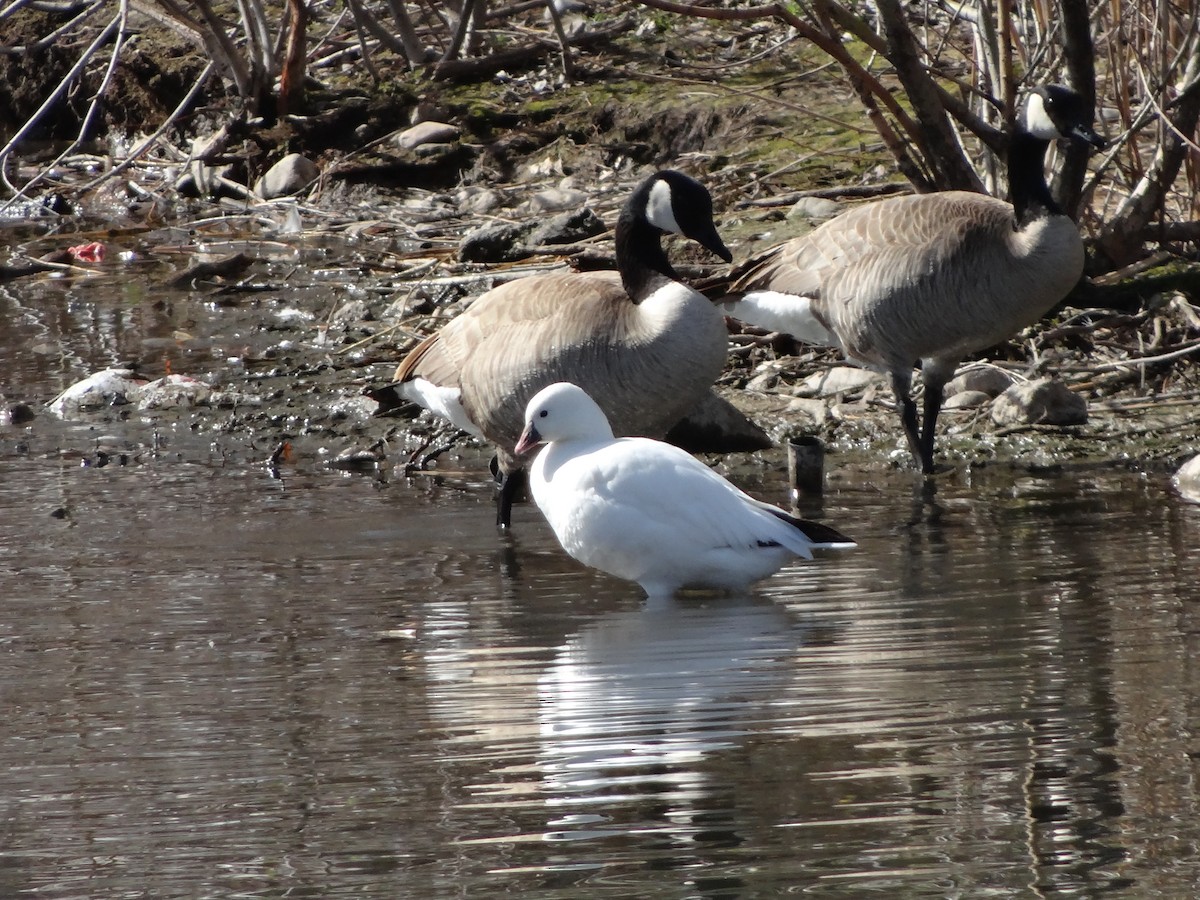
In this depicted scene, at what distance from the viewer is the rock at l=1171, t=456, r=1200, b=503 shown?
23.1ft

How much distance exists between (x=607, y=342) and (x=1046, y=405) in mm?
2407

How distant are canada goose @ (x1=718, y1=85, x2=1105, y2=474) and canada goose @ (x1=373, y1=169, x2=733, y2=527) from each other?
0.88m

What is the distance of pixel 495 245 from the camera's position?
10711mm

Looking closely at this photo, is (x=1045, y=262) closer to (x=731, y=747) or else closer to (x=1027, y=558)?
(x=1027, y=558)

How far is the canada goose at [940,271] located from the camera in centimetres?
784

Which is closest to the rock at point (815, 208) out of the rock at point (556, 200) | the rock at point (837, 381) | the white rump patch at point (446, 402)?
the rock at point (837, 381)

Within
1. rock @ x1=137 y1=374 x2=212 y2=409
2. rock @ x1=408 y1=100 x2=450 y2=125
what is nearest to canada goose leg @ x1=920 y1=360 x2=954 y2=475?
rock @ x1=137 y1=374 x2=212 y2=409

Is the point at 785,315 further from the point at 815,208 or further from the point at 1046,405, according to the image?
the point at 815,208

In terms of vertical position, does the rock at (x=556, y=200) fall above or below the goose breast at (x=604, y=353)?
above

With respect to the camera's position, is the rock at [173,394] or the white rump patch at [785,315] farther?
the rock at [173,394]

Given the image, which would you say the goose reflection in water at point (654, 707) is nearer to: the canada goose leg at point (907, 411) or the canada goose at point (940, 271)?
the canada goose leg at point (907, 411)

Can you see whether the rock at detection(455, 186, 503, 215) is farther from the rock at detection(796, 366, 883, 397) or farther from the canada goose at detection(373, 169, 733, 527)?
the canada goose at detection(373, 169, 733, 527)

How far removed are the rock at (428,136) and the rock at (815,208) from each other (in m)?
3.96

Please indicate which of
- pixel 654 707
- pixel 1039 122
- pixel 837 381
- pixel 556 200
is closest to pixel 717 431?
pixel 837 381
